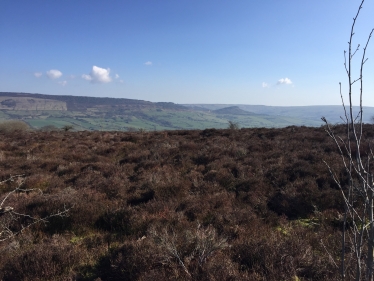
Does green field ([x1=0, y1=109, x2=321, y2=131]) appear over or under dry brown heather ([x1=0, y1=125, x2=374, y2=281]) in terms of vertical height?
under

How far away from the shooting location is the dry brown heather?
320cm

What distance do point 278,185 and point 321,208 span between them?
140cm

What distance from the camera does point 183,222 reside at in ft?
14.6

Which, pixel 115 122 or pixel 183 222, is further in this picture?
pixel 115 122

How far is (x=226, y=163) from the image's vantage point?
8.38 m

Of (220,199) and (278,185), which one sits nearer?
(220,199)

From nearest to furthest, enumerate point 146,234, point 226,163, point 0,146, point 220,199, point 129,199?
point 146,234 < point 220,199 < point 129,199 < point 226,163 < point 0,146

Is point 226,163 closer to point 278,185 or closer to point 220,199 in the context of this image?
point 278,185

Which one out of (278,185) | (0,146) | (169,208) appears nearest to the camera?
(169,208)

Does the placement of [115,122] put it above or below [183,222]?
below

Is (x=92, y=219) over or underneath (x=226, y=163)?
underneath

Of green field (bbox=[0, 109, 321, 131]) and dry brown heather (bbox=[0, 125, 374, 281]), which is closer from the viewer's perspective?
dry brown heather (bbox=[0, 125, 374, 281])

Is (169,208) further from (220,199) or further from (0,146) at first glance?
(0,146)

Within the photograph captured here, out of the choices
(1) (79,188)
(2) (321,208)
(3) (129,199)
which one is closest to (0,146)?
(1) (79,188)
